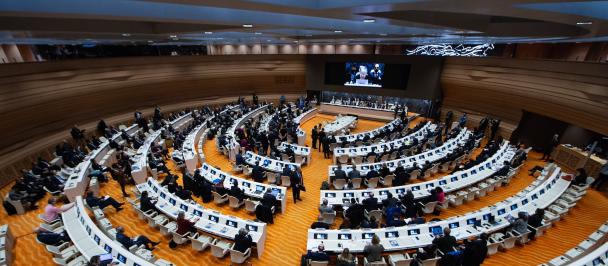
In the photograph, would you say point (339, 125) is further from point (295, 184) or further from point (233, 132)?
point (295, 184)

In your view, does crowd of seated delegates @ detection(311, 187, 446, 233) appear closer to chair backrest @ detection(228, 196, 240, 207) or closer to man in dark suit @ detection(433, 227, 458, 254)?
man in dark suit @ detection(433, 227, 458, 254)

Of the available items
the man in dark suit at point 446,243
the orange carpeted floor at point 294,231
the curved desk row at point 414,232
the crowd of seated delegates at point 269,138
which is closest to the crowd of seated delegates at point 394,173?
the orange carpeted floor at point 294,231

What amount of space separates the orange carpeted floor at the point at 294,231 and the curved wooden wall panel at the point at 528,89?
12.1 ft

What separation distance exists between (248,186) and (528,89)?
15.2 meters

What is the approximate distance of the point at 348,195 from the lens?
9984 mm

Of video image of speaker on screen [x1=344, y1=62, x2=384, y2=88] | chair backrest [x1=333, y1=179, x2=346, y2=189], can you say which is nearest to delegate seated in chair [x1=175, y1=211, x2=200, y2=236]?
chair backrest [x1=333, y1=179, x2=346, y2=189]

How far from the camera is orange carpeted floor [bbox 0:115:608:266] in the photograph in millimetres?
8156

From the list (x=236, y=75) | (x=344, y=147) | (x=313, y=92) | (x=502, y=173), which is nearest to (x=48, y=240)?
(x=344, y=147)

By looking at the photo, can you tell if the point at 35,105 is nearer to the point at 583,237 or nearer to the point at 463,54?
the point at 583,237

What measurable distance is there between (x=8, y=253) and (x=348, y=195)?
1006 cm

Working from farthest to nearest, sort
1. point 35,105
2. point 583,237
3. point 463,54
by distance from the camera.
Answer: point 463,54
point 35,105
point 583,237

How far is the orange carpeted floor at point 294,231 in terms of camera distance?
8.16 m

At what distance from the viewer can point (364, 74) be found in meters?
24.4

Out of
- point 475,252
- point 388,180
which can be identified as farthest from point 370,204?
point 388,180
